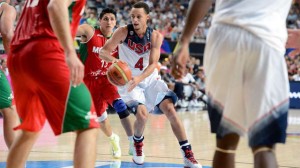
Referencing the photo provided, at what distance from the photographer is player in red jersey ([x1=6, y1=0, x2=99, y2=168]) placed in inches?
157

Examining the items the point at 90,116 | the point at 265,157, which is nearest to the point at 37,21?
the point at 90,116

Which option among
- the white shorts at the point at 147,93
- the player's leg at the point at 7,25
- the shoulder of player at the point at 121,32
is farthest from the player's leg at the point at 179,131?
the player's leg at the point at 7,25

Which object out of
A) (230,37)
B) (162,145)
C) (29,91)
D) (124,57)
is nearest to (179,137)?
(124,57)

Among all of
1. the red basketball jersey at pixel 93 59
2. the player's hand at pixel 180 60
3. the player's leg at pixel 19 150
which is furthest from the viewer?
the red basketball jersey at pixel 93 59

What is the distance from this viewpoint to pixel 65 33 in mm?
3922

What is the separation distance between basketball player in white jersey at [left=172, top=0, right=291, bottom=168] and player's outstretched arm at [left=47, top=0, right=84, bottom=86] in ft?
2.03

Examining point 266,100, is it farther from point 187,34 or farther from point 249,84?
point 187,34

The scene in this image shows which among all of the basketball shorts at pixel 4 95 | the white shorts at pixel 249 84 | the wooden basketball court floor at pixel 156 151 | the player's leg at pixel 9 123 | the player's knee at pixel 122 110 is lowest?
the wooden basketball court floor at pixel 156 151

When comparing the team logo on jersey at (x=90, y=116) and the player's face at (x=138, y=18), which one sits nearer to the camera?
the team logo on jersey at (x=90, y=116)

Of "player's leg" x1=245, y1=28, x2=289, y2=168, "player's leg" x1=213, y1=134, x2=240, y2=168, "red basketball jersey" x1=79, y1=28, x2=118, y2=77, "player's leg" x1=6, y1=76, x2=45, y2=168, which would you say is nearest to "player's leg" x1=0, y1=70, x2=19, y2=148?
"player's leg" x1=6, y1=76, x2=45, y2=168

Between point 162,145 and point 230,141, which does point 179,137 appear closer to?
point 162,145

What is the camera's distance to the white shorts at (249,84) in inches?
135

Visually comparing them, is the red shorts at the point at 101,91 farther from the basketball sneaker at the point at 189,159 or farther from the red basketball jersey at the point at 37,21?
the red basketball jersey at the point at 37,21

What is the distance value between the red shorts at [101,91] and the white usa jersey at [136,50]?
40 cm
